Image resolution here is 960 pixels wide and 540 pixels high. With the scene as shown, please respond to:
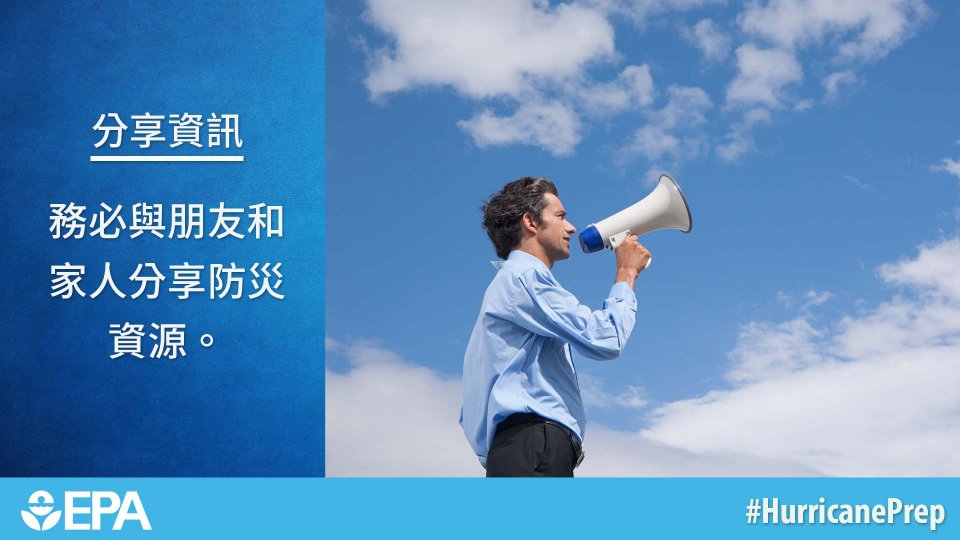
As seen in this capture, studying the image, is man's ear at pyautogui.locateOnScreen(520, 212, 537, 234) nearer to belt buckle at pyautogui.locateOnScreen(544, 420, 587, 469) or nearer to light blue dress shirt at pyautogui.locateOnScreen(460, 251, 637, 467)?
light blue dress shirt at pyautogui.locateOnScreen(460, 251, 637, 467)

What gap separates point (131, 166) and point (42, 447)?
141 cm

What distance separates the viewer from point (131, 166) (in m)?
4.42

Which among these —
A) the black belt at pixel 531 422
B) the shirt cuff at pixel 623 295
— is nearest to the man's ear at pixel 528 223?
the shirt cuff at pixel 623 295

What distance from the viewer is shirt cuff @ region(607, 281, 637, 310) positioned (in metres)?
2.61

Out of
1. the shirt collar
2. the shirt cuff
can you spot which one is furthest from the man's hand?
the shirt collar

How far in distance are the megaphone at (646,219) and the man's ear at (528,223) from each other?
1.10 feet

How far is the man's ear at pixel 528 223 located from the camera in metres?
2.70

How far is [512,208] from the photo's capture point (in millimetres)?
2738

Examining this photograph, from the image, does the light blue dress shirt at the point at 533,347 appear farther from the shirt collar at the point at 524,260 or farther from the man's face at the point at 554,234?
the man's face at the point at 554,234

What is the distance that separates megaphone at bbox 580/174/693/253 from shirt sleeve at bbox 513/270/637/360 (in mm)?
468

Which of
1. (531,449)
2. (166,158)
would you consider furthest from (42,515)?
(166,158)

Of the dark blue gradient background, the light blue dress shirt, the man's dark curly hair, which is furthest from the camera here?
the dark blue gradient background

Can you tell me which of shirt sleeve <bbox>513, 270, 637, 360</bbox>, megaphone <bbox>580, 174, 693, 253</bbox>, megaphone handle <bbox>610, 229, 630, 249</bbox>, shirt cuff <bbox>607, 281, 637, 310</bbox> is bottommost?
shirt sleeve <bbox>513, 270, 637, 360</bbox>

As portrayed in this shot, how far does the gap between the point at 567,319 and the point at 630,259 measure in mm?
424
